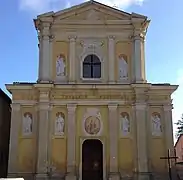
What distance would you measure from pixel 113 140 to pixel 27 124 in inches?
182

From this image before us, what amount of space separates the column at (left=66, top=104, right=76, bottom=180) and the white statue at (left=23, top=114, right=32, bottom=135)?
205 cm

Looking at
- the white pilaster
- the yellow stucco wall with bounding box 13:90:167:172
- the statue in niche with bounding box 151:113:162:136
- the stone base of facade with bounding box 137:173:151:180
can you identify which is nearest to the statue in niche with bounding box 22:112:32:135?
the yellow stucco wall with bounding box 13:90:167:172

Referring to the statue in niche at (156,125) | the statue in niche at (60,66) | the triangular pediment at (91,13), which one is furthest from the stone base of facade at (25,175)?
the triangular pediment at (91,13)

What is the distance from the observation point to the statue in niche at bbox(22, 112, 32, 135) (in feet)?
63.8

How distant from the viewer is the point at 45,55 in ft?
67.1

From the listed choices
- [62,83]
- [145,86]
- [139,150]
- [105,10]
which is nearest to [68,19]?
[105,10]

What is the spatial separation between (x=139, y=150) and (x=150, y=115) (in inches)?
81.4

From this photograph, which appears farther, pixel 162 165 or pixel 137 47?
pixel 137 47

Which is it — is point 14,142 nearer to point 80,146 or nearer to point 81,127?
point 80,146

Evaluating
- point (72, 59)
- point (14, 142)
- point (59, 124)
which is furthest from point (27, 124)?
point (72, 59)

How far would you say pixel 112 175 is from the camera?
737 inches

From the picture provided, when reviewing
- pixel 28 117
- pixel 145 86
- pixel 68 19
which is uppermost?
pixel 68 19

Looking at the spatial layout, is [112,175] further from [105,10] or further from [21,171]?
[105,10]

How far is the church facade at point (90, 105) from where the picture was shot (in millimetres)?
18969
